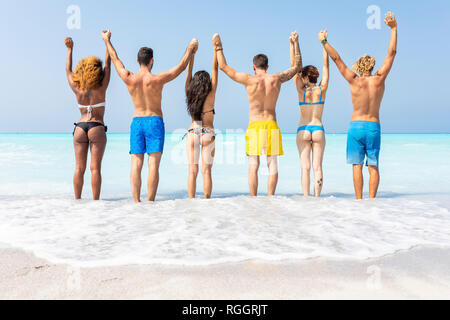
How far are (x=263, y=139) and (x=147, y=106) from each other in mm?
1891

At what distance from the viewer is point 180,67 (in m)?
5.32

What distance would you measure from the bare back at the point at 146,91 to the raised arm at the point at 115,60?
0.07 meters

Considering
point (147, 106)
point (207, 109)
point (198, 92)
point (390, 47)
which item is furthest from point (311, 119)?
point (147, 106)

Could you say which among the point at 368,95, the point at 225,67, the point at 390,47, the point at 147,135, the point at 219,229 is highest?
the point at 390,47

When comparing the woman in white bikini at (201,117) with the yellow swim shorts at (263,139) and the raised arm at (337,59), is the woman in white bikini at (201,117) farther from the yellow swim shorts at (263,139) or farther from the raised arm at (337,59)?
the raised arm at (337,59)

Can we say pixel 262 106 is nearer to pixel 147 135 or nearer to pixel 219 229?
pixel 147 135

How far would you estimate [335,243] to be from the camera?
330 centimetres

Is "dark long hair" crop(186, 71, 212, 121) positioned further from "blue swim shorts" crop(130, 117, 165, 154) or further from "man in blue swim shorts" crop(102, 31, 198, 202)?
"blue swim shorts" crop(130, 117, 165, 154)

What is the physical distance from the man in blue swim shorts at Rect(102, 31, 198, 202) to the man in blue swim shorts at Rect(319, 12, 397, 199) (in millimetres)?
2554

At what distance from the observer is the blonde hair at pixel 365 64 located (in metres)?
5.54

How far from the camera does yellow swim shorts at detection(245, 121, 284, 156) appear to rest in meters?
5.51
